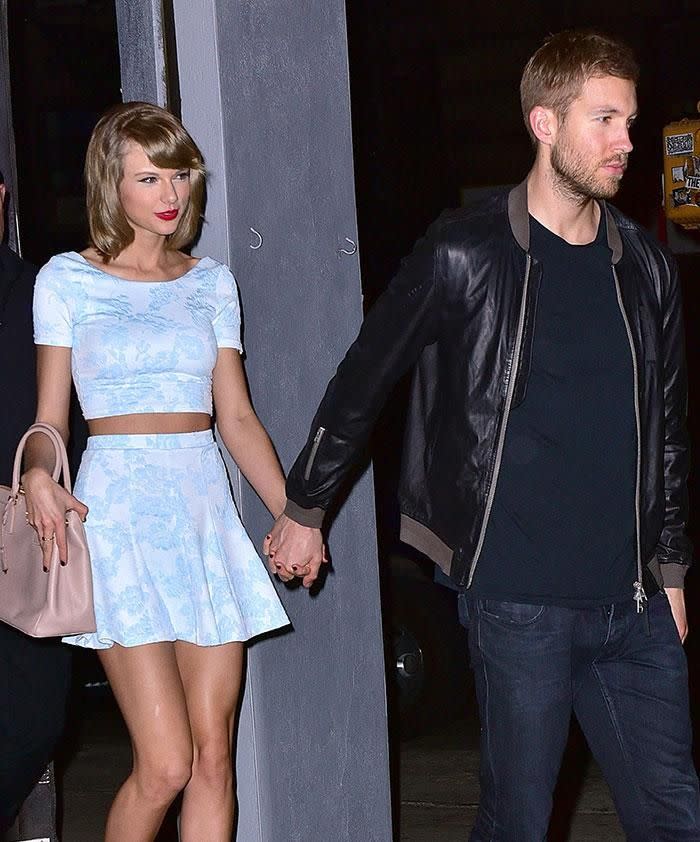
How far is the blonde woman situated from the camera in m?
3.93

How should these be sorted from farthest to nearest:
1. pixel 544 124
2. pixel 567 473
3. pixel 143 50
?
pixel 143 50 → pixel 544 124 → pixel 567 473

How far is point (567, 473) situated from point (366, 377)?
1.73ft

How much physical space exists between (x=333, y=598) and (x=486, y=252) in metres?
1.46

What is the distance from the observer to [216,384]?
4219 mm

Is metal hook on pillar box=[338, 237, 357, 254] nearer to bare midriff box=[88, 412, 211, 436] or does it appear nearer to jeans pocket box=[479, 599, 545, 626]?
bare midriff box=[88, 412, 211, 436]

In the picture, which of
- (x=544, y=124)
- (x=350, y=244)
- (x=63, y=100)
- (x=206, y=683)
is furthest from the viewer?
(x=63, y=100)

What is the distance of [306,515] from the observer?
3.90 m

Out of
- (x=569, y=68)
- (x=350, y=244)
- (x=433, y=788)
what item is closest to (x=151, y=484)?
(x=350, y=244)

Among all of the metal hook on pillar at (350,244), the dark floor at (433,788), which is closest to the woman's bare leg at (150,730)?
the metal hook on pillar at (350,244)

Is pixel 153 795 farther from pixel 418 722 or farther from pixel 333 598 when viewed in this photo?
pixel 418 722

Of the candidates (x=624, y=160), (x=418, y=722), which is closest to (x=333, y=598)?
(x=624, y=160)

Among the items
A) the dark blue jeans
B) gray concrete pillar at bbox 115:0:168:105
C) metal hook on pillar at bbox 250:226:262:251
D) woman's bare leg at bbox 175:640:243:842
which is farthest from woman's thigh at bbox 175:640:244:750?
gray concrete pillar at bbox 115:0:168:105

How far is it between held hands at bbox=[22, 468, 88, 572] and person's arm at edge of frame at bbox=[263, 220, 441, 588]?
20.0 inches

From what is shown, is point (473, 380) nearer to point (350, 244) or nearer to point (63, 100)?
point (350, 244)
